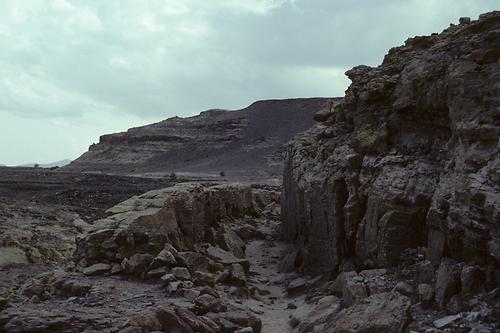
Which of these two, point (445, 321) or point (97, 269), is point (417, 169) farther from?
point (97, 269)

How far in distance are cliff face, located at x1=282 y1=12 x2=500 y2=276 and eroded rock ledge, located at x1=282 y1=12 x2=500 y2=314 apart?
0.09 feet

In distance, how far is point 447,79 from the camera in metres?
12.6

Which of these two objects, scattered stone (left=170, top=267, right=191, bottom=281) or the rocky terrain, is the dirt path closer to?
the rocky terrain

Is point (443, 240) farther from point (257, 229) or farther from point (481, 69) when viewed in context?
point (257, 229)

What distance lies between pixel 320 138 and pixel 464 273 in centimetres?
1118

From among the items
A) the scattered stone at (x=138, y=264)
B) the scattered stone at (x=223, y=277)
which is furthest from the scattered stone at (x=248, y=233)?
the scattered stone at (x=138, y=264)

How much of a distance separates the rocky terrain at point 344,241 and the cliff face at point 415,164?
0.14ft

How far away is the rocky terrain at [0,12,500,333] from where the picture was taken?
966cm

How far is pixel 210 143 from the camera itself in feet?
258

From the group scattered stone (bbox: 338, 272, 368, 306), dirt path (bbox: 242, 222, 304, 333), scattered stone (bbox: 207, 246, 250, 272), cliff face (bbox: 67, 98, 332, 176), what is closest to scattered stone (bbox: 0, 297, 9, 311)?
dirt path (bbox: 242, 222, 304, 333)

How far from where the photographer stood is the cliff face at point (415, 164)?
10.5 m

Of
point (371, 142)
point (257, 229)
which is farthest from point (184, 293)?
point (257, 229)

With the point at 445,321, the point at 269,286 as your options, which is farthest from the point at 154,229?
the point at 445,321

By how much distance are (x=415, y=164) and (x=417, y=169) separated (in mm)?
227
